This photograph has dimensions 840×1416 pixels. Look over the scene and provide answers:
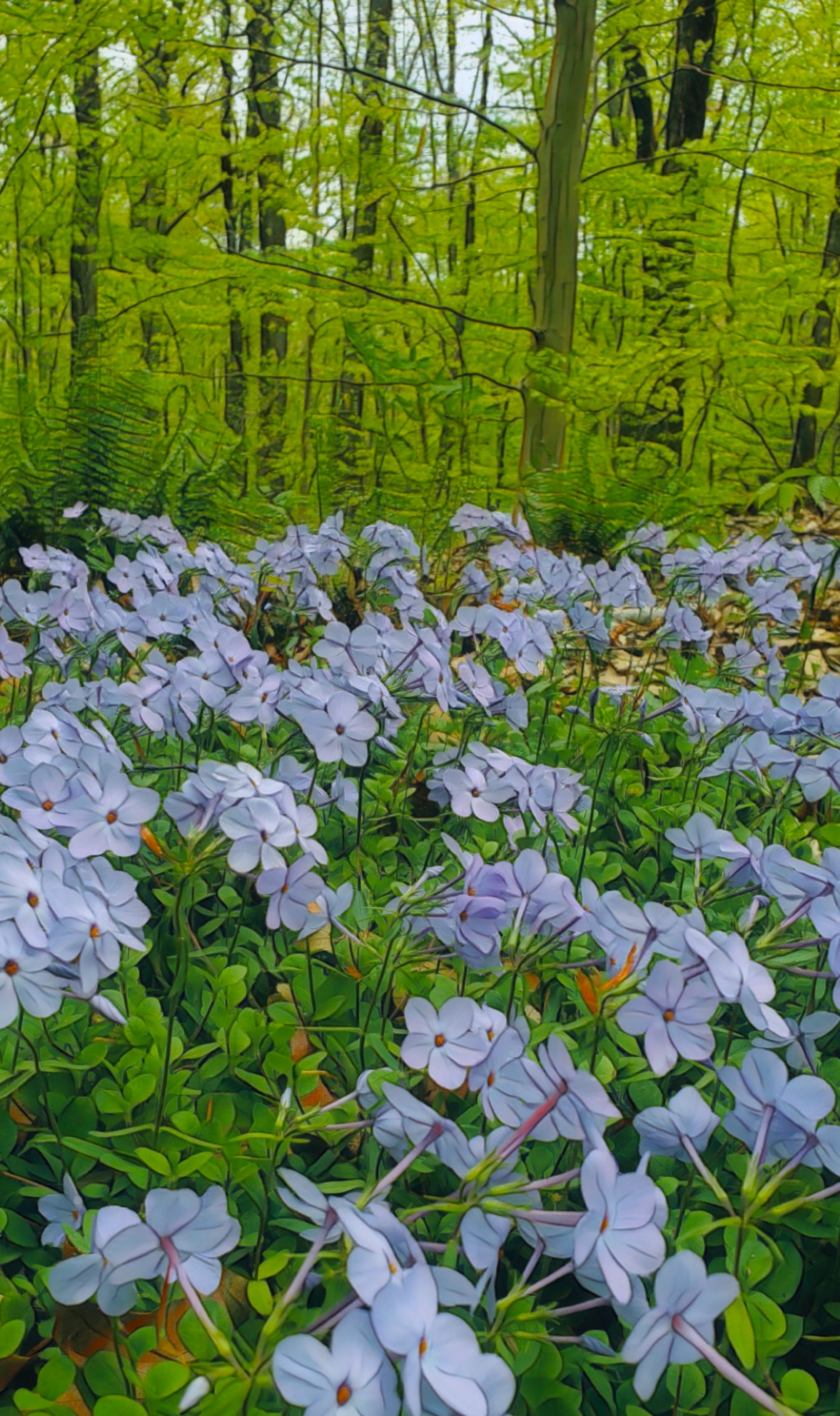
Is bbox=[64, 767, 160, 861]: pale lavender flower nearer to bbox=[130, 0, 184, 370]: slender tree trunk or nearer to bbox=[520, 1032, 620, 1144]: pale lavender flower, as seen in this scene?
bbox=[520, 1032, 620, 1144]: pale lavender flower

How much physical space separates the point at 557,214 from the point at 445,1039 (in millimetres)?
4834

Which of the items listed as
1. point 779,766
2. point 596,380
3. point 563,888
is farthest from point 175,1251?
point 596,380

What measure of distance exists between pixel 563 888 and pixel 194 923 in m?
0.79

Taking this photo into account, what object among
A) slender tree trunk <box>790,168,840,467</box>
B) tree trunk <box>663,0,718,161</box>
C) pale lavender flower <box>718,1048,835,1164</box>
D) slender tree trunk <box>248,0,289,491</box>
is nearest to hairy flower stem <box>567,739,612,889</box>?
pale lavender flower <box>718,1048,835,1164</box>

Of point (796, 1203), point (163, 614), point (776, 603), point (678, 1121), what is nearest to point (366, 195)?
point (776, 603)

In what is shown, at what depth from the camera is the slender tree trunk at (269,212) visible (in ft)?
20.4

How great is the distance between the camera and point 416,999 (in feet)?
3.30

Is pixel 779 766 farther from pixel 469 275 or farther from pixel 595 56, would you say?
pixel 469 275

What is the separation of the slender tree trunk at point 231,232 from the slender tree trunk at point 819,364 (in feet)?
14.4

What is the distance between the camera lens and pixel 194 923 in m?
1.71

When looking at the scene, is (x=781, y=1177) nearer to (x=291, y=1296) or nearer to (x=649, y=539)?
(x=291, y=1296)

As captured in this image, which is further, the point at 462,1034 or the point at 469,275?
the point at 469,275

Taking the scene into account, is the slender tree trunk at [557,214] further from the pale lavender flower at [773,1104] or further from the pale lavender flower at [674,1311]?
the pale lavender flower at [674,1311]

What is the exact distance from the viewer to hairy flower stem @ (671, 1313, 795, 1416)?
27.9 inches
